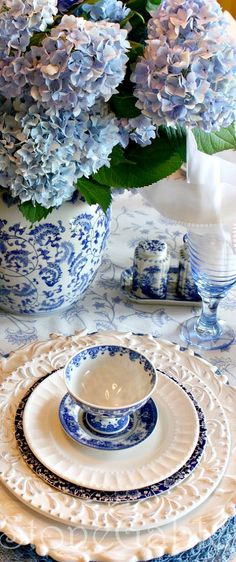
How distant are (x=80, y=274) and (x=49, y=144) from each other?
223mm

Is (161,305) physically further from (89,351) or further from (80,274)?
(89,351)

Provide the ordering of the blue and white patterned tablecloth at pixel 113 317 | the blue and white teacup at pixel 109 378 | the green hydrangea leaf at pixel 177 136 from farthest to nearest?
the blue and white patterned tablecloth at pixel 113 317
the green hydrangea leaf at pixel 177 136
the blue and white teacup at pixel 109 378

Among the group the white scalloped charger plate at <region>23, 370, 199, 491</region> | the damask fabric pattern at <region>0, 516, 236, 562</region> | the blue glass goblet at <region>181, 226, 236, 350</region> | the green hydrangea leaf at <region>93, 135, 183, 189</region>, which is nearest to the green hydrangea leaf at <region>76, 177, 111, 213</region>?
the green hydrangea leaf at <region>93, 135, 183, 189</region>

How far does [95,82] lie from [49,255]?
0.24 m

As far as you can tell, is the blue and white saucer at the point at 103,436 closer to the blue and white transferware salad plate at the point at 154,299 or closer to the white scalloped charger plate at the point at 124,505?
the white scalloped charger plate at the point at 124,505

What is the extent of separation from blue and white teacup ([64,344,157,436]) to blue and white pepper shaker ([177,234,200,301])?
0.84ft

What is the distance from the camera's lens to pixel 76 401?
0.60m

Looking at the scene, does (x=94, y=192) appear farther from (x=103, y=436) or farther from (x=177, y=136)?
(x=103, y=436)

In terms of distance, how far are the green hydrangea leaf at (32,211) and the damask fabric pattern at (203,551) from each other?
13.0 inches

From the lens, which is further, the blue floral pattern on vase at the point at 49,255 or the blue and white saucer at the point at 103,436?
the blue floral pattern on vase at the point at 49,255

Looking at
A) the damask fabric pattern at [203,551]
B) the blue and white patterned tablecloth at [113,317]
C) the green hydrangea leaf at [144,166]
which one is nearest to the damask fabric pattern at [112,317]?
the blue and white patterned tablecloth at [113,317]

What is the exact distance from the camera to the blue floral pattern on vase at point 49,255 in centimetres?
78

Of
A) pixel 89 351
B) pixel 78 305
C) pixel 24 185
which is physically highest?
pixel 24 185

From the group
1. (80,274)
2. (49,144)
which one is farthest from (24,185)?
(80,274)
